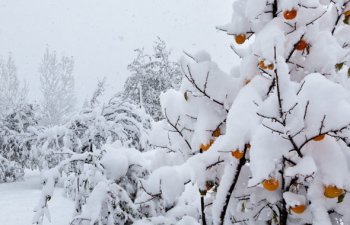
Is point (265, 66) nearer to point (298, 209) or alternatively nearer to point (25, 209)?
point (298, 209)

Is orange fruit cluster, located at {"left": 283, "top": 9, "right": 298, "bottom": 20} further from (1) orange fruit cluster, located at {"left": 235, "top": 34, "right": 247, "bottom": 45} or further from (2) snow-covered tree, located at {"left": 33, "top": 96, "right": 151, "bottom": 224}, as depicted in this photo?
(2) snow-covered tree, located at {"left": 33, "top": 96, "right": 151, "bottom": 224}

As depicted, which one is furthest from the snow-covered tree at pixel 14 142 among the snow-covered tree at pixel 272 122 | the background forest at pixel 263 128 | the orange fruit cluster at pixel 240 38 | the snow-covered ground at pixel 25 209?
the orange fruit cluster at pixel 240 38

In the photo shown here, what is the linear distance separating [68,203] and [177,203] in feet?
10.4

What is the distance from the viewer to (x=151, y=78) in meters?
15.6

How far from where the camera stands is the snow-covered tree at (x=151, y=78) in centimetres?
1531

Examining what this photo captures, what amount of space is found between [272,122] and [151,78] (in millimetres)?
14543

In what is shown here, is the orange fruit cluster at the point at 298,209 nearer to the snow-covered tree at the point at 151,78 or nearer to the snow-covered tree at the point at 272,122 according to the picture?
the snow-covered tree at the point at 272,122

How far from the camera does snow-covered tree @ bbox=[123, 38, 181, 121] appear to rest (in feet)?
50.2

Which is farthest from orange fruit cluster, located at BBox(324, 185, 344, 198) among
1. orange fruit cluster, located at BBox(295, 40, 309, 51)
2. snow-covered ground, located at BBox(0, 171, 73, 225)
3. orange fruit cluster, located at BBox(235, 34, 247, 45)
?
snow-covered ground, located at BBox(0, 171, 73, 225)

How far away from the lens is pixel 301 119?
1.08 m

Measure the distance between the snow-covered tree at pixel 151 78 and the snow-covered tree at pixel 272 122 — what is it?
13504 millimetres

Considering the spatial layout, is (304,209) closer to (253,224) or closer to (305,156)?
(305,156)

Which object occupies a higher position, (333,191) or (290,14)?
(290,14)

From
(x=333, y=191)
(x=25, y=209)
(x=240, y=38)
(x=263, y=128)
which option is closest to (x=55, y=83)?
(x=25, y=209)
